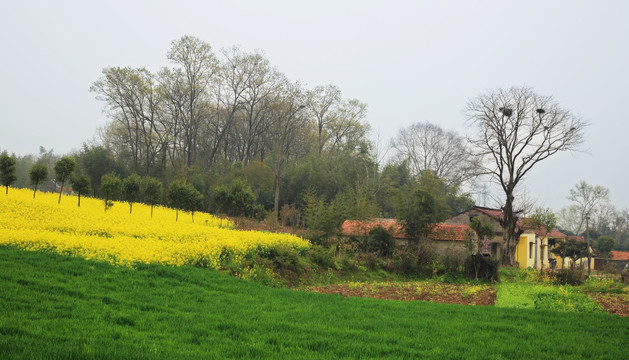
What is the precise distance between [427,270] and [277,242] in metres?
8.58

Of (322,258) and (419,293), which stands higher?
Result: (322,258)

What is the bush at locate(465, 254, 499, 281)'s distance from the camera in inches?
801

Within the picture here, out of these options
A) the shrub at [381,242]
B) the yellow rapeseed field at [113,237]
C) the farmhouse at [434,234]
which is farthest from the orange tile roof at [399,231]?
the yellow rapeseed field at [113,237]

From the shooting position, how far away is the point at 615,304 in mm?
11977

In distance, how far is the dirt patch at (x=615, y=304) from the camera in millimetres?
10770

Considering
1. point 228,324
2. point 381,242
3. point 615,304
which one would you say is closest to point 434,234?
point 381,242

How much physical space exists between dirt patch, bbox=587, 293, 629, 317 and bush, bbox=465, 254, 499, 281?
6.60 meters

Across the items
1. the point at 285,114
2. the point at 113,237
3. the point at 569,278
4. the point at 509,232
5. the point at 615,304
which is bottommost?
the point at 615,304

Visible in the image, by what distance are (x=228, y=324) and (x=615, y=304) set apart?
1111 centimetres

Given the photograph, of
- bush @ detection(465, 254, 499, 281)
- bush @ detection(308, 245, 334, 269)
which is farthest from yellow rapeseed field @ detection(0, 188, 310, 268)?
bush @ detection(465, 254, 499, 281)

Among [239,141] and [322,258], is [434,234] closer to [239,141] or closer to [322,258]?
[322,258]

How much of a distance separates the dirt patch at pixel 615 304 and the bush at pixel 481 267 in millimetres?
6600

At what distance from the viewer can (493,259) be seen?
20406 mm

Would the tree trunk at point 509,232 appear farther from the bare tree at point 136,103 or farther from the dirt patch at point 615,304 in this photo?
the bare tree at point 136,103
